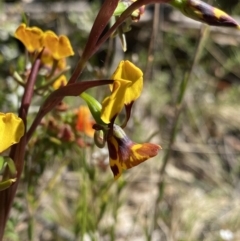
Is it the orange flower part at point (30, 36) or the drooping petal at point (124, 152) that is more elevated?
the orange flower part at point (30, 36)

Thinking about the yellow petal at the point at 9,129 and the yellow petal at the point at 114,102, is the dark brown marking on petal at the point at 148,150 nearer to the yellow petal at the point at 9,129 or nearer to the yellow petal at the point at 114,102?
the yellow petal at the point at 114,102

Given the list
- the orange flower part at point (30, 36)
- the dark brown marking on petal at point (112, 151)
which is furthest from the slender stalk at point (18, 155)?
the dark brown marking on petal at point (112, 151)

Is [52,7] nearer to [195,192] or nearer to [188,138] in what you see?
[188,138]

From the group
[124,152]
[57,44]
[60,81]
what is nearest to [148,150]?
[124,152]

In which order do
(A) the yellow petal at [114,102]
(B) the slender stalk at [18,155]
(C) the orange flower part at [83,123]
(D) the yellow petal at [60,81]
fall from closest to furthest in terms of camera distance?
(A) the yellow petal at [114,102]
(B) the slender stalk at [18,155]
(D) the yellow petal at [60,81]
(C) the orange flower part at [83,123]

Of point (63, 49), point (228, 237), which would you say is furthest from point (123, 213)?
point (63, 49)

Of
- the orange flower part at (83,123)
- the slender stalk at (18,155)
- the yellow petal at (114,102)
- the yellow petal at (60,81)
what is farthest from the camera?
the orange flower part at (83,123)
